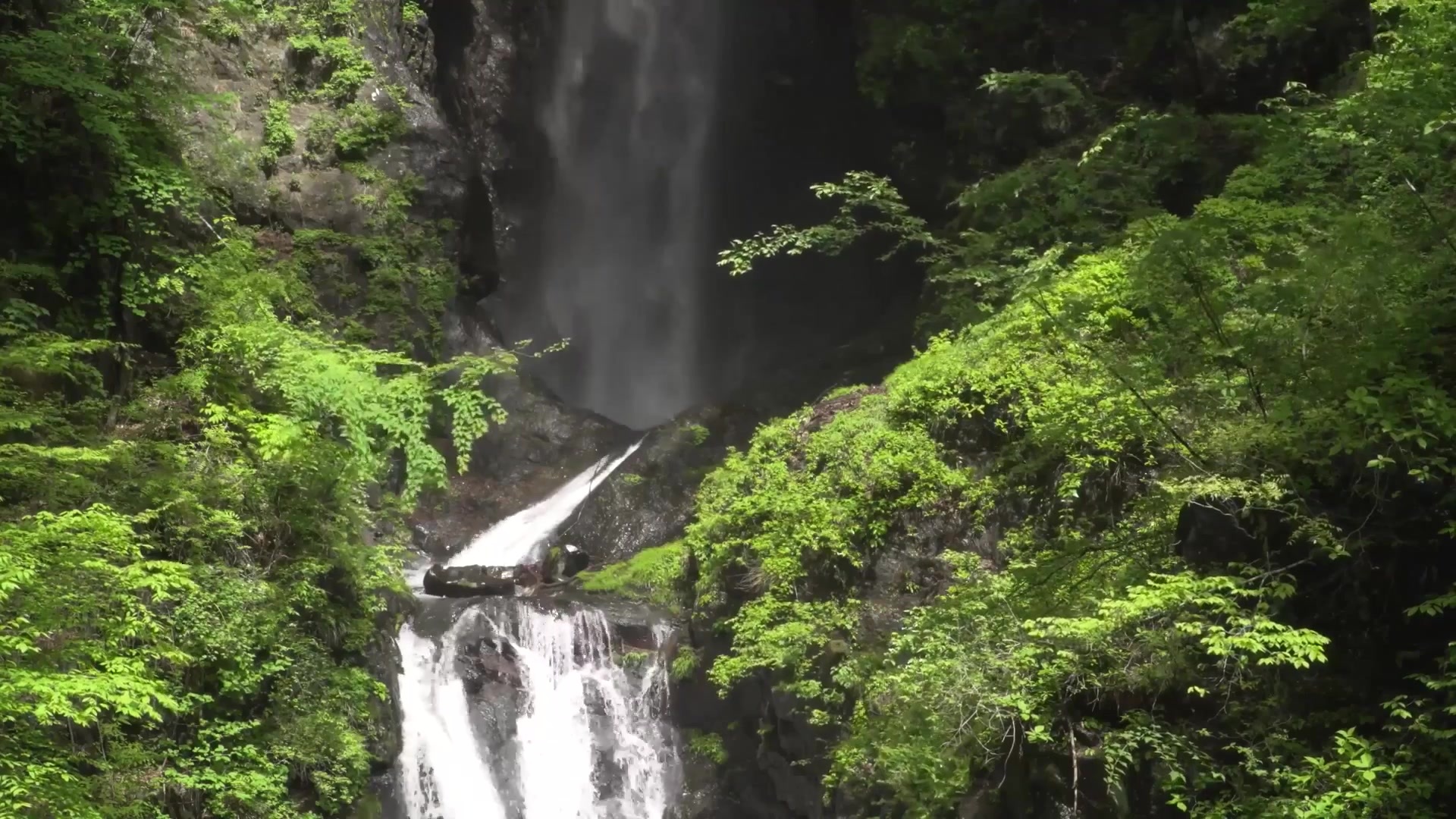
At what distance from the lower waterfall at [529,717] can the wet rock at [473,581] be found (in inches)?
47.4

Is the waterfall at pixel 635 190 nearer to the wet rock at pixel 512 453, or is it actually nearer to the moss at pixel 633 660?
the wet rock at pixel 512 453

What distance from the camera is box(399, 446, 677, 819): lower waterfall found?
1195cm

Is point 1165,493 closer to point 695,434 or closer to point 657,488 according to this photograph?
point 657,488

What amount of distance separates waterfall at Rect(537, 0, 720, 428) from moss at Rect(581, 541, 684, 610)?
1106cm

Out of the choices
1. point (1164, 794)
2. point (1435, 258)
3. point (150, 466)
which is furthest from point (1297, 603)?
point (150, 466)

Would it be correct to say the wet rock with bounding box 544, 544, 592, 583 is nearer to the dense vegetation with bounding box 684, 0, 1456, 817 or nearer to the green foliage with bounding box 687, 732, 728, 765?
the green foliage with bounding box 687, 732, 728, 765

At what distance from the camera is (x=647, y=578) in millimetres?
14922

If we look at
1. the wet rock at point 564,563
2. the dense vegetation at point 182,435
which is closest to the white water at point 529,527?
the wet rock at point 564,563

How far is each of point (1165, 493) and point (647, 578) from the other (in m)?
9.78

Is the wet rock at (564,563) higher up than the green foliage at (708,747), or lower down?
higher up

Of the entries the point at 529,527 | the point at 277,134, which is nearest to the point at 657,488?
the point at 529,527

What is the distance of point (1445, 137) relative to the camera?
16.7ft

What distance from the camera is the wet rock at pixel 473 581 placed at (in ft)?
48.3

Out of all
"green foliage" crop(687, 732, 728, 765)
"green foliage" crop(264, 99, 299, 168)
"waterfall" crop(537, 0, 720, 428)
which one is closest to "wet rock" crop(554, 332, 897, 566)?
"green foliage" crop(687, 732, 728, 765)
